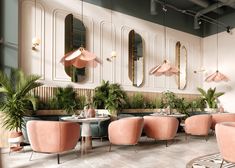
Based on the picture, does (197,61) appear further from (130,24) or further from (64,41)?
(64,41)

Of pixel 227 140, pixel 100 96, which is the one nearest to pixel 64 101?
pixel 100 96

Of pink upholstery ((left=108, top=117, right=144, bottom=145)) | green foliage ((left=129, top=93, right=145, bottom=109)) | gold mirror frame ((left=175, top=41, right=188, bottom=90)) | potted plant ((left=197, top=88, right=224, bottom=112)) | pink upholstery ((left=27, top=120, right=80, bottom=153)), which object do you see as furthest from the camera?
gold mirror frame ((left=175, top=41, right=188, bottom=90))

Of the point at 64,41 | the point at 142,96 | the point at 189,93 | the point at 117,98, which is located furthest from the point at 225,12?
the point at 64,41

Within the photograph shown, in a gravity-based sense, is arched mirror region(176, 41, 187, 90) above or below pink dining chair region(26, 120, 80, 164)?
above

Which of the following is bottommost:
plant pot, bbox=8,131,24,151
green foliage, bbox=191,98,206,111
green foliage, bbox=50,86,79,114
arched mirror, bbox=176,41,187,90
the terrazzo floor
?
the terrazzo floor

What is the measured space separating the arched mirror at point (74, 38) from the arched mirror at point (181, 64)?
4311mm

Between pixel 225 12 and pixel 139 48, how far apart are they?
13.8ft

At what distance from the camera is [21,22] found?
5762 millimetres

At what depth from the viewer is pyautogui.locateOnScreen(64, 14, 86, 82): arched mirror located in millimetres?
6482

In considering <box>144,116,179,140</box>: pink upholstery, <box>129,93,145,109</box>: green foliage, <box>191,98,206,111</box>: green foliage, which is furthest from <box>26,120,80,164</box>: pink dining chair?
<box>191,98,206,111</box>: green foliage

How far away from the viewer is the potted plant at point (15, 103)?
4711mm

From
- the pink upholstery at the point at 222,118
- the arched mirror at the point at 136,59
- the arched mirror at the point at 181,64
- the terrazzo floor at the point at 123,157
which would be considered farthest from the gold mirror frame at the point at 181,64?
the terrazzo floor at the point at 123,157

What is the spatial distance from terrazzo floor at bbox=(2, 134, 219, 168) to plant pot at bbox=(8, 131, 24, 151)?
0.48ft

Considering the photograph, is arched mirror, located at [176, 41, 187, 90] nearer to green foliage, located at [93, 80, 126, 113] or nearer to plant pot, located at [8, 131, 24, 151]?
green foliage, located at [93, 80, 126, 113]
